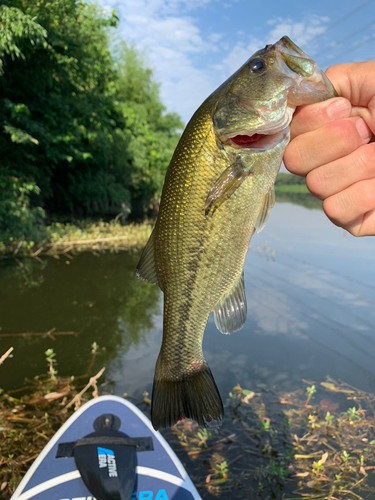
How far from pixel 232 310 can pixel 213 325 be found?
16.0 ft

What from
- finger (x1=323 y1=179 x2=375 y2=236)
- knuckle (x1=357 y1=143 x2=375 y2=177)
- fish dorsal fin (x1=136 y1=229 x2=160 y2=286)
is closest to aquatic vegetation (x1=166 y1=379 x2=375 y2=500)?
fish dorsal fin (x1=136 y1=229 x2=160 y2=286)

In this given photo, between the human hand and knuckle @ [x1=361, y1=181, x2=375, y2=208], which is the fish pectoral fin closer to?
the human hand

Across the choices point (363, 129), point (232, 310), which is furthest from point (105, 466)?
point (363, 129)

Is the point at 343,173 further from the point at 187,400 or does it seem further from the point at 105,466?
the point at 105,466

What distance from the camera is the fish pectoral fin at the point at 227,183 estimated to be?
156cm

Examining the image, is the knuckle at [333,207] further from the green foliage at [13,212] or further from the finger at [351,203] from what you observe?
the green foliage at [13,212]

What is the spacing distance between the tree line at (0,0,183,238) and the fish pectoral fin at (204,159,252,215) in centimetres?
982

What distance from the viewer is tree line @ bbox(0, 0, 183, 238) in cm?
1103

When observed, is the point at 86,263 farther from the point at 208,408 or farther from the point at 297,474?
the point at 208,408

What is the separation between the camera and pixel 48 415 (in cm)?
409

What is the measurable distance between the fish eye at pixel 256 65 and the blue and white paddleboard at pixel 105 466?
2.92 metres

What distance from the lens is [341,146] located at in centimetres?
166

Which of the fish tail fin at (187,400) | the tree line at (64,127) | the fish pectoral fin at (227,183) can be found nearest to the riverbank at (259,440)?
the fish tail fin at (187,400)

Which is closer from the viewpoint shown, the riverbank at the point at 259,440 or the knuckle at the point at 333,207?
the knuckle at the point at 333,207
